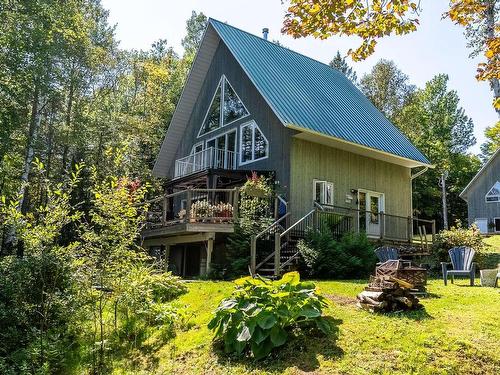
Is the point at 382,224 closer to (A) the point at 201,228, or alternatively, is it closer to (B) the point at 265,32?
(A) the point at 201,228

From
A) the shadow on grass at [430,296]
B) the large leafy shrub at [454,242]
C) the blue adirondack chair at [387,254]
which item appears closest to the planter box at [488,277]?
the blue adirondack chair at [387,254]

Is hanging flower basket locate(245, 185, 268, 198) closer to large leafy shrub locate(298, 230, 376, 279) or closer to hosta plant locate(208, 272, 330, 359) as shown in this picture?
large leafy shrub locate(298, 230, 376, 279)

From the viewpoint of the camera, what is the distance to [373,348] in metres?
5.44

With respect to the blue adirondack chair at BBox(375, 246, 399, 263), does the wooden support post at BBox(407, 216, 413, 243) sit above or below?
above

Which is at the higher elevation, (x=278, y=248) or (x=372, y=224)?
(x=372, y=224)

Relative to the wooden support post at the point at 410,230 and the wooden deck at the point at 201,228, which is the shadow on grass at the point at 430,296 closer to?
the wooden deck at the point at 201,228

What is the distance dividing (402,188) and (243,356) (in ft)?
50.9

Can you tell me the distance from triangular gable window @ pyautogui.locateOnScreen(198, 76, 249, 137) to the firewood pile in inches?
472

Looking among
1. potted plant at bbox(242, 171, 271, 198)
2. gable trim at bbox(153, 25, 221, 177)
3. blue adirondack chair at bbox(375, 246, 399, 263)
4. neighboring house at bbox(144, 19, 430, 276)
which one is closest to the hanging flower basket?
potted plant at bbox(242, 171, 271, 198)

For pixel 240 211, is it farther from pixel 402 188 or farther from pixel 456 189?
pixel 456 189

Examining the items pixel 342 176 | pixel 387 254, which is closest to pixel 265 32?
pixel 342 176

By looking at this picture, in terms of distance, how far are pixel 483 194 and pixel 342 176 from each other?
1561 cm

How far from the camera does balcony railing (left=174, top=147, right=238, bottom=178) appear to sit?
1853 cm

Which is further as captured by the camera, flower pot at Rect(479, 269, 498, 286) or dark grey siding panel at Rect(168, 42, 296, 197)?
dark grey siding panel at Rect(168, 42, 296, 197)
